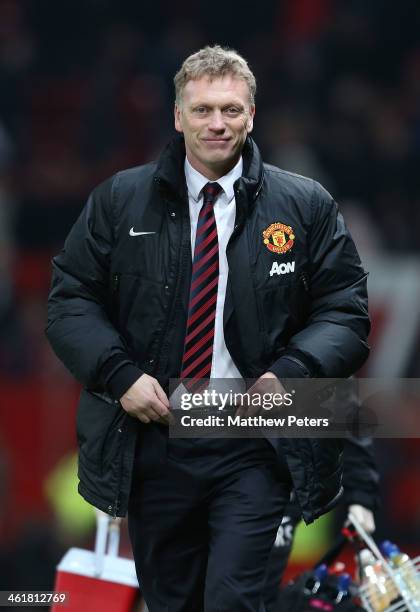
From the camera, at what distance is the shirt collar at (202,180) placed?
15.1 ft

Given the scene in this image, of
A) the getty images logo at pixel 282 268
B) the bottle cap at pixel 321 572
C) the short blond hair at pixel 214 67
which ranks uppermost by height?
the short blond hair at pixel 214 67

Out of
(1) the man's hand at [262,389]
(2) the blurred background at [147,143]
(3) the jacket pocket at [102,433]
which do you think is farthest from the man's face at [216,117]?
(2) the blurred background at [147,143]

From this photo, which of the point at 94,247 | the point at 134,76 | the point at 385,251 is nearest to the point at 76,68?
the point at 134,76

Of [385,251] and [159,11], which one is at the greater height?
[159,11]

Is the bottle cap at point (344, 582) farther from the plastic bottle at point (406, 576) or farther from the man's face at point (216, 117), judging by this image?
the man's face at point (216, 117)

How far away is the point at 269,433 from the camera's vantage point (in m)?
4.50

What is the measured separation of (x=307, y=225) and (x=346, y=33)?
22.1 ft

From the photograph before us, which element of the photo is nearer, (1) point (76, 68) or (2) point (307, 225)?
(2) point (307, 225)

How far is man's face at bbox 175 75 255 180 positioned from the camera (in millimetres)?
4480

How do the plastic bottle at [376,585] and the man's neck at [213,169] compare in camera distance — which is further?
the plastic bottle at [376,585]

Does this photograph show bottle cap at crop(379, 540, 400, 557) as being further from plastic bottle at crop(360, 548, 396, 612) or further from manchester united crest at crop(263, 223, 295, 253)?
manchester united crest at crop(263, 223, 295, 253)

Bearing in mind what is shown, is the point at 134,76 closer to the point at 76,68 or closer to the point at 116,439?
the point at 76,68

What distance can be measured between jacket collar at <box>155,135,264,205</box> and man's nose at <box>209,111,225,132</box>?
0.16 meters

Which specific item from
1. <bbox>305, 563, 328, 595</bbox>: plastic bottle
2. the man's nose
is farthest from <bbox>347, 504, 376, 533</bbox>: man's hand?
the man's nose
